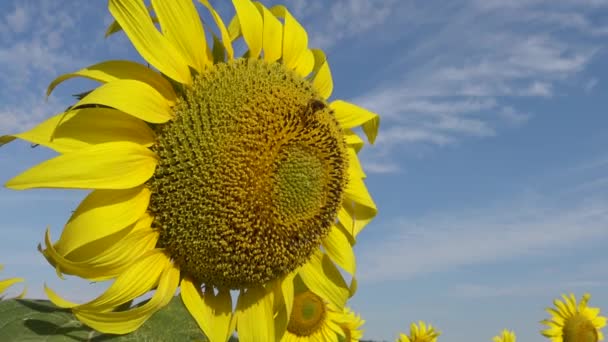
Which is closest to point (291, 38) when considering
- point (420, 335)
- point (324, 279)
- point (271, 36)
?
point (271, 36)

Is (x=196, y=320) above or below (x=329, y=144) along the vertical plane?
below

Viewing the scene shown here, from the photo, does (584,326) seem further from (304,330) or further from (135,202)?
(135,202)

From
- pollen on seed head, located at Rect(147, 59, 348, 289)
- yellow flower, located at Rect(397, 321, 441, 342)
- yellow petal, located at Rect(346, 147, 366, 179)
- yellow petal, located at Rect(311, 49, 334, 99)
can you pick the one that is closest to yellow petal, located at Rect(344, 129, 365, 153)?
yellow petal, located at Rect(346, 147, 366, 179)

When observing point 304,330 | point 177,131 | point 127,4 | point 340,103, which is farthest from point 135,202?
point 304,330

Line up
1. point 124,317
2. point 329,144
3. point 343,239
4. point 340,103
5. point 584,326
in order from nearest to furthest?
1. point 124,317
2. point 329,144
3. point 343,239
4. point 340,103
5. point 584,326

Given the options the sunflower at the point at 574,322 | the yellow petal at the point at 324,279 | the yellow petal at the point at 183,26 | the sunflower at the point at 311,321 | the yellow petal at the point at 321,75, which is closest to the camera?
the yellow petal at the point at 183,26

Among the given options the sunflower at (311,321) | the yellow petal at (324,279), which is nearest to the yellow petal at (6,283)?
the yellow petal at (324,279)

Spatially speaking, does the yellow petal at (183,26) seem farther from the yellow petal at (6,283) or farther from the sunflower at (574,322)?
the sunflower at (574,322)
